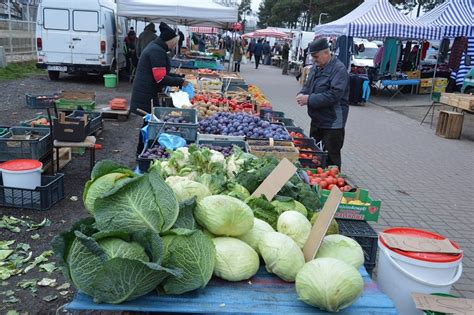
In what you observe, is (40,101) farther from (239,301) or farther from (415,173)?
(239,301)

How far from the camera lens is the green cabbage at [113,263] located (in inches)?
72.4

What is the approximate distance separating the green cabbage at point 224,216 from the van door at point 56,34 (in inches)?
518

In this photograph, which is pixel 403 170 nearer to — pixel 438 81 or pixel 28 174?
pixel 28 174

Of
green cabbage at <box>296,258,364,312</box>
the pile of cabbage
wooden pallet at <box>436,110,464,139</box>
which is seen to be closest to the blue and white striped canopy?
wooden pallet at <box>436,110,464,139</box>

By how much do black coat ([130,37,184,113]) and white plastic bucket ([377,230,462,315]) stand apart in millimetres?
4215

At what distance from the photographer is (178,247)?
202 cm

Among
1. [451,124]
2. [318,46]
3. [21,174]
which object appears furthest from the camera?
[451,124]

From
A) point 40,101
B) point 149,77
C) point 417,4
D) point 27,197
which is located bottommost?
point 27,197

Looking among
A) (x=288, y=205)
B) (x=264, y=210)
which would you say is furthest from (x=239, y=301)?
(x=288, y=205)

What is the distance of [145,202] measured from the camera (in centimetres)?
211

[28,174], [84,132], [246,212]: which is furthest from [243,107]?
[246,212]

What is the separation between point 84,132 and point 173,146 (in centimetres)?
182

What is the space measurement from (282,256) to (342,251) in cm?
42

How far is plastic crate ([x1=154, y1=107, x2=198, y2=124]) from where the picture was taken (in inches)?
229
